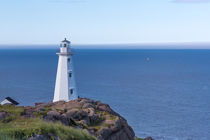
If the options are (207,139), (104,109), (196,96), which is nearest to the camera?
(104,109)

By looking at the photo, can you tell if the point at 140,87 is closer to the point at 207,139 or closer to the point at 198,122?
the point at 198,122

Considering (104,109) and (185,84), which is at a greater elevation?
(104,109)

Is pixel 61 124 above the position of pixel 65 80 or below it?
above

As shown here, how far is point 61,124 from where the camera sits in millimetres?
12352

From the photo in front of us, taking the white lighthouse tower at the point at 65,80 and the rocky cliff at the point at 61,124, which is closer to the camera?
the rocky cliff at the point at 61,124

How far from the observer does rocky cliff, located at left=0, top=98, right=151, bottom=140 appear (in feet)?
33.2

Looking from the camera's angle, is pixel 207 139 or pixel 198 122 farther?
pixel 198 122

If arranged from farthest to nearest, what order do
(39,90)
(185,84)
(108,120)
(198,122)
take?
(185,84)
(39,90)
(198,122)
(108,120)

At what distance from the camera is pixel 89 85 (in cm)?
8881

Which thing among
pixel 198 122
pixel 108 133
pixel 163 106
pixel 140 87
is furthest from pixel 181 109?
pixel 108 133

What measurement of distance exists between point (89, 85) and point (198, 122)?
44333 millimetres

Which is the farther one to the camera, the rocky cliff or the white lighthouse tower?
the white lighthouse tower

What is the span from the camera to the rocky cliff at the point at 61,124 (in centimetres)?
1013

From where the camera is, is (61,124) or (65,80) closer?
(61,124)
